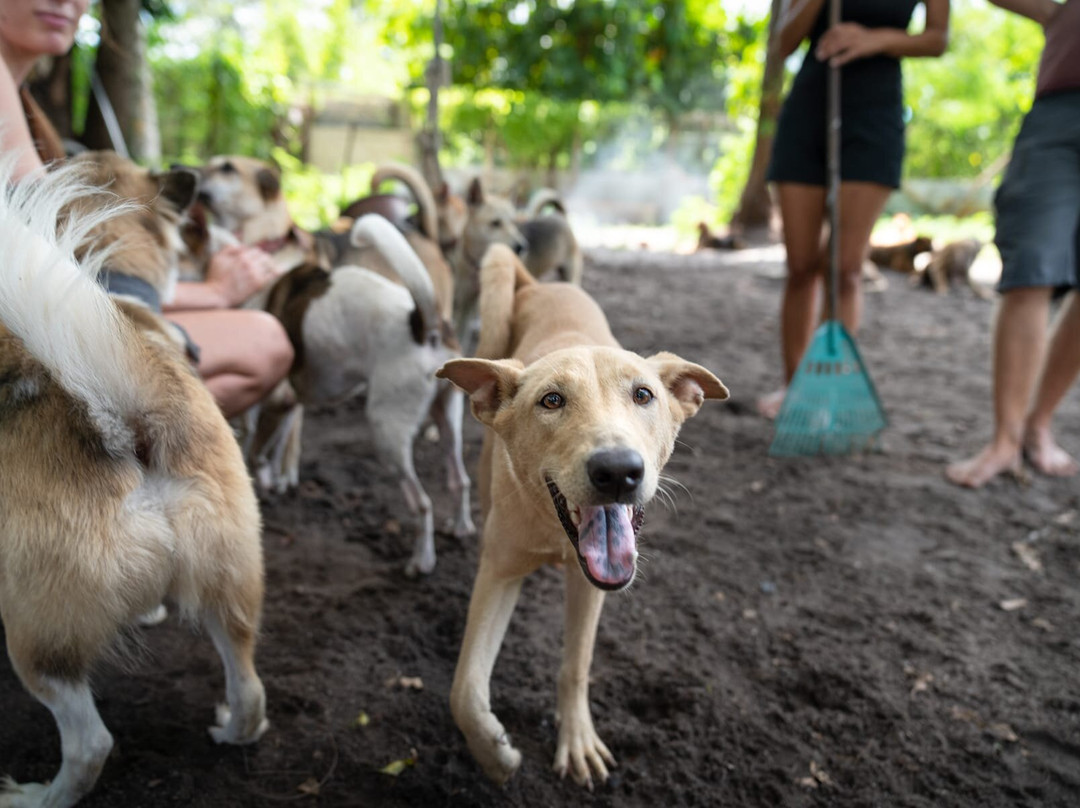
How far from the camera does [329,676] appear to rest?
224 centimetres

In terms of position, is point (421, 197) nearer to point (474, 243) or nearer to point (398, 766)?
point (474, 243)

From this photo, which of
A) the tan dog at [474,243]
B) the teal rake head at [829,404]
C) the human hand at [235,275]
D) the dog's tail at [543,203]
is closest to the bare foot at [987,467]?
the teal rake head at [829,404]

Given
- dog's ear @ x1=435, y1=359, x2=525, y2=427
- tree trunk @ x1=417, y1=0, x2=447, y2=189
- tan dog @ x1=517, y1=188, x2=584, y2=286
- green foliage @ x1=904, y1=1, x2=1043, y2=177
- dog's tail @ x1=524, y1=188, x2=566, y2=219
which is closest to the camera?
dog's ear @ x1=435, y1=359, x2=525, y2=427

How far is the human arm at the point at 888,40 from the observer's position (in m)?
3.51

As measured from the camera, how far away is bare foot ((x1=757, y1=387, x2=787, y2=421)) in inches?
175

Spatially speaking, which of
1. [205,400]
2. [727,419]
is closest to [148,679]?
[205,400]

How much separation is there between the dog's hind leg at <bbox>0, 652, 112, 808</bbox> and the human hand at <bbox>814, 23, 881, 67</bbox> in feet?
12.6

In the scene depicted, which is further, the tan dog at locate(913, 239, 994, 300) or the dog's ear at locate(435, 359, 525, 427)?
the tan dog at locate(913, 239, 994, 300)

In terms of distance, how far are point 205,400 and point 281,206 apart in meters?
2.72

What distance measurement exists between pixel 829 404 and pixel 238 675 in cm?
311

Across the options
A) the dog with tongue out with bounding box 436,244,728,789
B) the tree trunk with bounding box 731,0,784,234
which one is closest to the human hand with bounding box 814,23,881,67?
the dog with tongue out with bounding box 436,244,728,789

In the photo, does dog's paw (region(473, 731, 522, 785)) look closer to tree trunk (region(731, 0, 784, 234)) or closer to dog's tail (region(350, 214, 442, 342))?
dog's tail (region(350, 214, 442, 342))

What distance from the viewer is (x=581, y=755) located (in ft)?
6.36

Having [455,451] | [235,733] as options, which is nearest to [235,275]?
[455,451]
